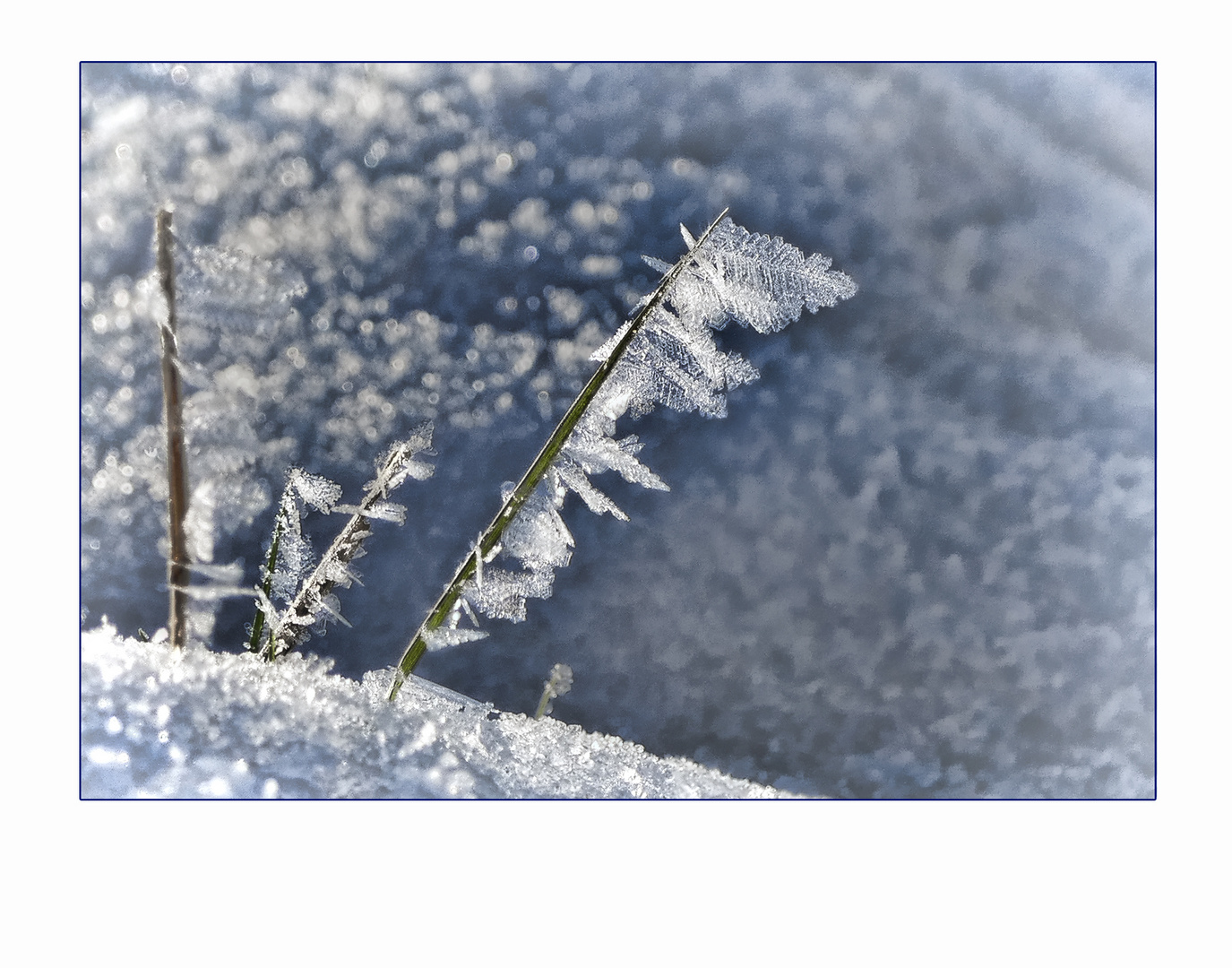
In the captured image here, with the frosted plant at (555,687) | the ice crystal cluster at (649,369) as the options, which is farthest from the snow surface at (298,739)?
A: the ice crystal cluster at (649,369)

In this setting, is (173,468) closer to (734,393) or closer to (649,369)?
(649,369)

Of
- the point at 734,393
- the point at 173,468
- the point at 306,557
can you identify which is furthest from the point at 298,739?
the point at 734,393

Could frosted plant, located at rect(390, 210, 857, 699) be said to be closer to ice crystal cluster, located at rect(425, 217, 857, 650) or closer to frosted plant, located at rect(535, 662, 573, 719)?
ice crystal cluster, located at rect(425, 217, 857, 650)

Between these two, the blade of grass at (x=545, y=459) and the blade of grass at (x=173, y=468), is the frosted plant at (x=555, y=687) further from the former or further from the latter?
the blade of grass at (x=173, y=468)

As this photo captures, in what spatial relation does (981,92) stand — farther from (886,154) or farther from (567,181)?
(567,181)
